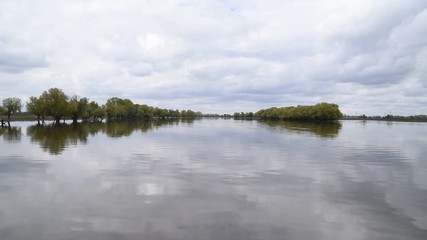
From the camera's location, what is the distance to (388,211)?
12484 mm

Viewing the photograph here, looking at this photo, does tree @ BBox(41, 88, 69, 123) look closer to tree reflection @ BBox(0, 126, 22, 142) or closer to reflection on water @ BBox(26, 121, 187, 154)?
reflection on water @ BBox(26, 121, 187, 154)

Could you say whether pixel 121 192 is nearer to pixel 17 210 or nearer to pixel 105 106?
pixel 17 210

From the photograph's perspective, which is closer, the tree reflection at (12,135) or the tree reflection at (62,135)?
the tree reflection at (62,135)

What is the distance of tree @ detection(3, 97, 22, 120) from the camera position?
122 meters

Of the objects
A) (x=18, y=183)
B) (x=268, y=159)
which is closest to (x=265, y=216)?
(x=18, y=183)

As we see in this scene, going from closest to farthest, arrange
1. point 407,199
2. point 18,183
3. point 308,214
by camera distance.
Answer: point 308,214, point 407,199, point 18,183

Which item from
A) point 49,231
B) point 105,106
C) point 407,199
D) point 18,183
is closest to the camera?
point 49,231

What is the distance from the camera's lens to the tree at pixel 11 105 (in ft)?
402

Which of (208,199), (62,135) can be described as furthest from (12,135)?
(208,199)

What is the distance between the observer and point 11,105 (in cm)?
12312

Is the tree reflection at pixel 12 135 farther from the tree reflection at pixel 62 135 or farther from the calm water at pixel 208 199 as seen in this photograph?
the calm water at pixel 208 199

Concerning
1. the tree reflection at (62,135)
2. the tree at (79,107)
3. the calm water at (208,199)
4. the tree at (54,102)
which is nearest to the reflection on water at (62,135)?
the tree reflection at (62,135)

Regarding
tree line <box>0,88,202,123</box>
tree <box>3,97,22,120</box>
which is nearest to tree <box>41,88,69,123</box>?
tree line <box>0,88,202,123</box>

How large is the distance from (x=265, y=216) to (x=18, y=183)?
11.7 meters
